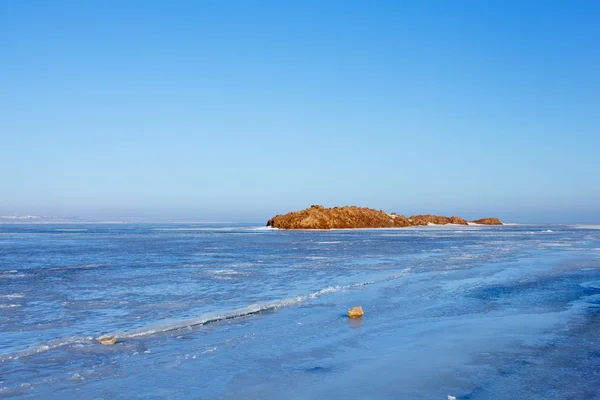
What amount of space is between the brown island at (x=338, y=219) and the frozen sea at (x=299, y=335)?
63.6m

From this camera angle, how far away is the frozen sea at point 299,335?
7.10 metres

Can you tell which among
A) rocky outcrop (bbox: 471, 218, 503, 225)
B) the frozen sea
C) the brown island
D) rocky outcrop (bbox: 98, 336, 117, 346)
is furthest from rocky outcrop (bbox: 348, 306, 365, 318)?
rocky outcrop (bbox: 471, 218, 503, 225)

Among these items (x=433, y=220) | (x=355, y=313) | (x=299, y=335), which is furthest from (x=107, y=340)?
(x=433, y=220)

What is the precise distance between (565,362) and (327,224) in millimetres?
77813

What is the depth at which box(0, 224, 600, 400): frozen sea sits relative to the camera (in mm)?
7098

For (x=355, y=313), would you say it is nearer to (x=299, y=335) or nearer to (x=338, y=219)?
(x=299, y=335)

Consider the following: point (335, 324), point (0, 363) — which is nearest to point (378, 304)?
point (335, 324)

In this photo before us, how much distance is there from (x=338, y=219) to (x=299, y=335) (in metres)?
78.1

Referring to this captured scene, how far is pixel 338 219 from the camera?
289 ft

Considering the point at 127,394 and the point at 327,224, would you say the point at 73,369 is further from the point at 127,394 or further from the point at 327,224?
the point at 327,224

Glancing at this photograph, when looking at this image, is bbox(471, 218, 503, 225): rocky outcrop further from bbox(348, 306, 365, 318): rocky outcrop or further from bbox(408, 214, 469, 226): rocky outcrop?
bbox(348, 306, 365, 318): rocky outcrop

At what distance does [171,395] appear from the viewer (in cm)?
676

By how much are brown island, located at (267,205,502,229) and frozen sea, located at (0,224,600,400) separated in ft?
209

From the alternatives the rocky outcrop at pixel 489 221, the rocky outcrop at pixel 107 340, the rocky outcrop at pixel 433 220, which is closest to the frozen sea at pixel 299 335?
the rocky outcrop at pixel 107 340
